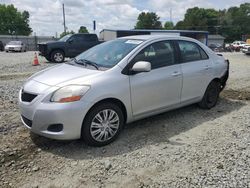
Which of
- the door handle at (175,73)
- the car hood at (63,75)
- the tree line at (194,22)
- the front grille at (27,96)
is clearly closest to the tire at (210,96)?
the door handle at (175,73)

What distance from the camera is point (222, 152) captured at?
13.4ft

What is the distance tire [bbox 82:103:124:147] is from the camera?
13.3 feet

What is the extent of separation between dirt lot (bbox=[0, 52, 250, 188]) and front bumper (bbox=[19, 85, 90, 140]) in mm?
328

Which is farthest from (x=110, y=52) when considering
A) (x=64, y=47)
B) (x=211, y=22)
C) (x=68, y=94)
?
(x=211, y=22)

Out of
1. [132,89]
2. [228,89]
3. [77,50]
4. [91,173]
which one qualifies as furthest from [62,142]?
[77,50]

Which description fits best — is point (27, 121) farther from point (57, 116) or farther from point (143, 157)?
point (143, 157)

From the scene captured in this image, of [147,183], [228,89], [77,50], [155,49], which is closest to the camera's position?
[147,183]

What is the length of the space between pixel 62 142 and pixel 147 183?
1657mm

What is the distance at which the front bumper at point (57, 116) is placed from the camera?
12.6 feet

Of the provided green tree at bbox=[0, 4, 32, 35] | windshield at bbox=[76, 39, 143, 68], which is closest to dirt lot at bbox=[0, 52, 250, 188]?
windshield at bbox=[76, 39, 143, 68]

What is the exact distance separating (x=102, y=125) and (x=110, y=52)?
55.4 inches

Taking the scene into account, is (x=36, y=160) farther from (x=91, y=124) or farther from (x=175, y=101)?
(x=175, y=101)

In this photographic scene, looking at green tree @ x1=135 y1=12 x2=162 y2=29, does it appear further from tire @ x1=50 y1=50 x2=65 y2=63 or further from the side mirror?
the side mirror

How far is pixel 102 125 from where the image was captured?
13.8 ft
